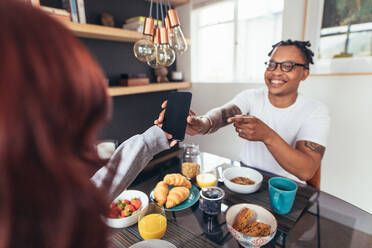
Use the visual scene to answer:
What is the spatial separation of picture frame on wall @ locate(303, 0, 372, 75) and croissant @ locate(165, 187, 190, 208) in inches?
58.0

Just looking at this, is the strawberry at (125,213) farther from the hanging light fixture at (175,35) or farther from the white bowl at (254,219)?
the hanging light fixture at (175,35)

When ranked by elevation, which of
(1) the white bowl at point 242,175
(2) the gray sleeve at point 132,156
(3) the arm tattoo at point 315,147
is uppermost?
(2) the gray sleeve at point 132,156

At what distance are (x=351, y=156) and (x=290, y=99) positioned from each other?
0.80 meters

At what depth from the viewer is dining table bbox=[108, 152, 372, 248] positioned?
0.62 meters

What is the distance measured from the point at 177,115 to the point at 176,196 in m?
0.32

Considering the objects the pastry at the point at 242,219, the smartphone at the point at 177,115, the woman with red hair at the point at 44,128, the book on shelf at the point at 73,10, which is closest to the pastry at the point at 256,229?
the pastry at the point at 242,219

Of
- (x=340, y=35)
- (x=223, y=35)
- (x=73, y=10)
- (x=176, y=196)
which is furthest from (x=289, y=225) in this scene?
(x=223, y=35)

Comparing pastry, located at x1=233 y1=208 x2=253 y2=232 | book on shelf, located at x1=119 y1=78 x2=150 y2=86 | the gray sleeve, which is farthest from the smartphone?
book on shelf, located at x1=119 y1=78 x2=150 y2=86

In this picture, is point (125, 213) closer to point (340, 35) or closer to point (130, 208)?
point (130, 208)

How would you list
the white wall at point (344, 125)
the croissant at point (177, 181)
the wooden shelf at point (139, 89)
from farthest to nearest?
the wooden shelf at point (139, 89) < the white wall at point (344, 125) < the croissant at point (177, 181)

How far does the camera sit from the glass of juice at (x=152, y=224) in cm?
60

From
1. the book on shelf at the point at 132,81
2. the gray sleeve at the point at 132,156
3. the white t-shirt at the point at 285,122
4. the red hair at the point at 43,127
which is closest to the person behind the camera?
the red hair at the point at 43,127

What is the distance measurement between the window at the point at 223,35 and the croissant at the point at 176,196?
1.58 meters

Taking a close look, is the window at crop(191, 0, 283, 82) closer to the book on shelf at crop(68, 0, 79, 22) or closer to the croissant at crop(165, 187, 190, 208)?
the book on shelf at crop(68, 0, 79, 22)
